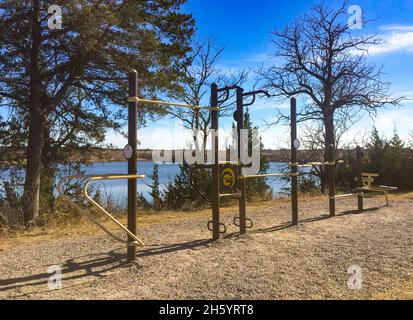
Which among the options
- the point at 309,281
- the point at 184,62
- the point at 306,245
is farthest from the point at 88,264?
the point at 184,62

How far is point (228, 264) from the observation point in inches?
173

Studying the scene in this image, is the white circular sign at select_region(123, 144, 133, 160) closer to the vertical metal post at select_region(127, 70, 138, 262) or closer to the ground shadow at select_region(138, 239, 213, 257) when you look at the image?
the vertical metal post at select_region(127, 70, 138, 262)

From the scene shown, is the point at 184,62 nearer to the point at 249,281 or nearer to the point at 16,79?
the point at 16,79

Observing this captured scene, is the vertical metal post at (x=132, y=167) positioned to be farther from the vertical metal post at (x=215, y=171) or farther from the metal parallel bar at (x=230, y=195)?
the metal parallel bar at (x=230, y=195)

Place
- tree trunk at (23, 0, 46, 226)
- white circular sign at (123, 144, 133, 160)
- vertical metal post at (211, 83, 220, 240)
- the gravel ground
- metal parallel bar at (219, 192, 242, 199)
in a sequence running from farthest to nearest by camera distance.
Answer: tree trunk at (23, 0, 46, 226) < metal parallel bar at (219, 192, 242, 199) < vertical metal post at (211, 83, 220, 240) < white circular sign at (123, 144, 133, 160) < the gravel ground

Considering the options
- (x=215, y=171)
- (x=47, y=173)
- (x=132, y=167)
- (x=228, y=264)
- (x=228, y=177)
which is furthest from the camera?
(x=47, y=173)

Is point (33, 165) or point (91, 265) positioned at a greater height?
point (33, 165)

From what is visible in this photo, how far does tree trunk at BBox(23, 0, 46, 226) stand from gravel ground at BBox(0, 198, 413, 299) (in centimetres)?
222

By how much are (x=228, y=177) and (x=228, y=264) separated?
1.78 m

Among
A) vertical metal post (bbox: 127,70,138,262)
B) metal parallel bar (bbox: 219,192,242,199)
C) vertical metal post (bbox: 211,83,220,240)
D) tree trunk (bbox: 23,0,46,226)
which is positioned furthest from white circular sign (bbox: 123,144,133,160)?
tree trunk (bbox: 23,0,46,226)

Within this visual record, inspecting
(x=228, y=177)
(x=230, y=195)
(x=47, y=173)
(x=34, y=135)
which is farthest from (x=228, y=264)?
(x=47, y=173)

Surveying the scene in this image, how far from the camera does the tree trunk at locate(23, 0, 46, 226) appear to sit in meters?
7.72

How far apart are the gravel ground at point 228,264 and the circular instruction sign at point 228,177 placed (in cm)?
80

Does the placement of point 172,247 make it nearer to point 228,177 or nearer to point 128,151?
point 228,177
